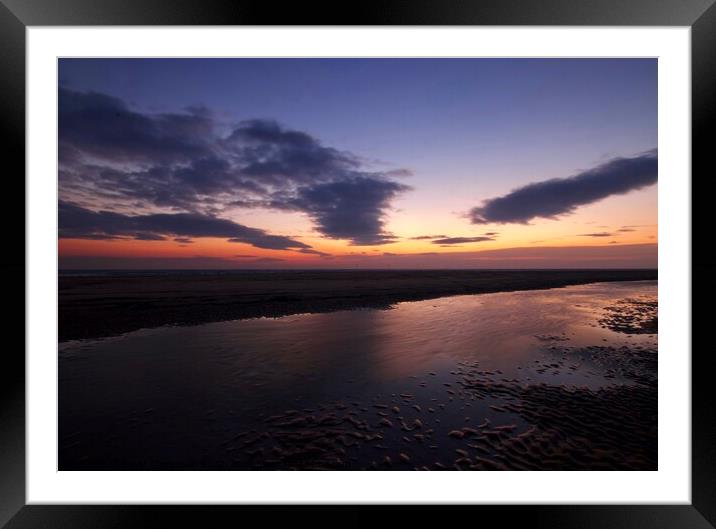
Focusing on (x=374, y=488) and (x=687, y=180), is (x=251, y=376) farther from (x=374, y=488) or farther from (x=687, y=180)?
(x=687, y=180)

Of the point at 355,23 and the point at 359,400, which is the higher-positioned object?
the point at 355,23

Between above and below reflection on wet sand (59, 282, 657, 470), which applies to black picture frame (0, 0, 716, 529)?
above

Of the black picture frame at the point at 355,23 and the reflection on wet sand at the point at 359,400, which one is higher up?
the black picture frame at the point at 355,23

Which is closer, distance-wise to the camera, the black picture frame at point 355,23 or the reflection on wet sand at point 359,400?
the black picture frame at point 355,23

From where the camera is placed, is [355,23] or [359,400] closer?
[355,23]

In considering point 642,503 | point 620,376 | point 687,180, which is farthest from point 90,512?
point 620,376
